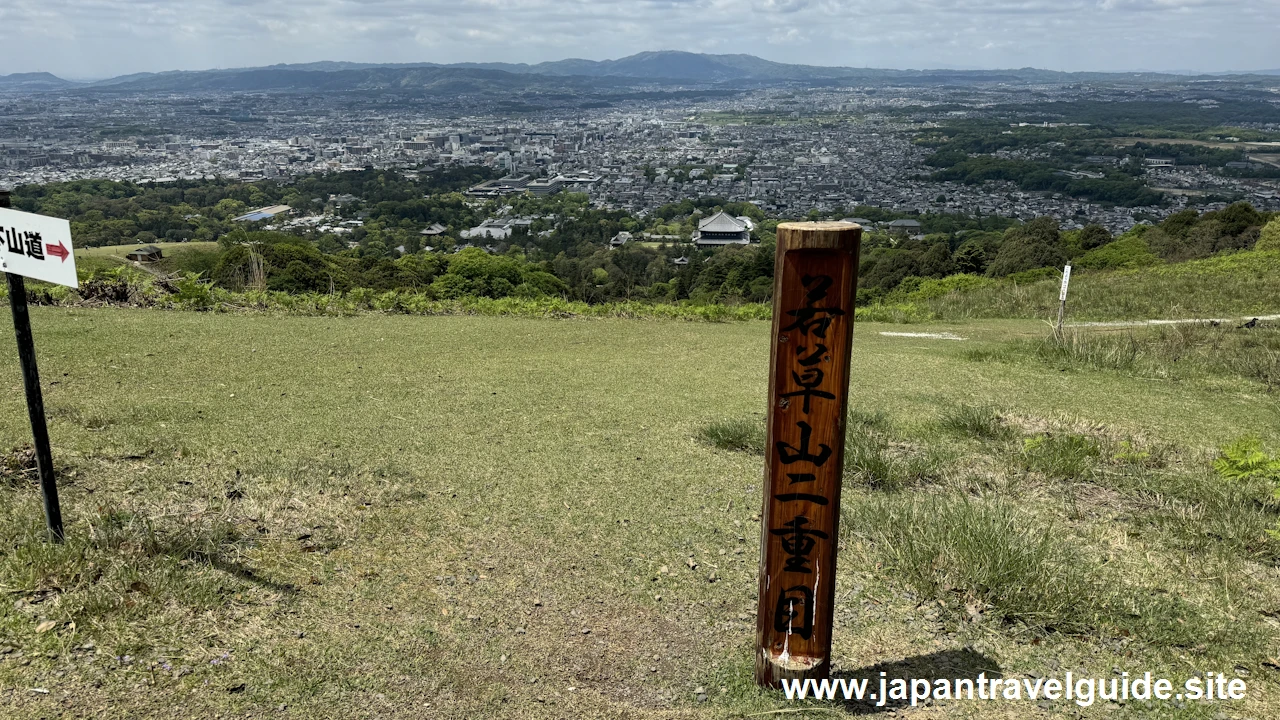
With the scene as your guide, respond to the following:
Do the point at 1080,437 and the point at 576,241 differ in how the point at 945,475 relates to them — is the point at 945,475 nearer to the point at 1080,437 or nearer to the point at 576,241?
the point at 1080,437

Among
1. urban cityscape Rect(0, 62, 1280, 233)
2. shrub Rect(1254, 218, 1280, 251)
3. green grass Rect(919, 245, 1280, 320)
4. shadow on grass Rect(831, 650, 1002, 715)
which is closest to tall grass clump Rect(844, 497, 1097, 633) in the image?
shadow on grass Rect(831, 650, 1002, 715)

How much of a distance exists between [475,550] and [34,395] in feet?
5.94

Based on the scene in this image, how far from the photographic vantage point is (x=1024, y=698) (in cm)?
282

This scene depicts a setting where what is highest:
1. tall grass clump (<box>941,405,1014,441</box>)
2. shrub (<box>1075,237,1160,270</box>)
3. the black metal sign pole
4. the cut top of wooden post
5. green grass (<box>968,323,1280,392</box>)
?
the cut top of wooden post

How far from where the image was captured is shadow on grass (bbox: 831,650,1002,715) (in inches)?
110

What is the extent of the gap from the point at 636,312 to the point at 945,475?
765 centimetres

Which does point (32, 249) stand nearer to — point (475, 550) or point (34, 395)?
point (34, 395)

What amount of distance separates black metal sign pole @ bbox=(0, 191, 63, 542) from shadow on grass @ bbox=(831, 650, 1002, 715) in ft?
10.0

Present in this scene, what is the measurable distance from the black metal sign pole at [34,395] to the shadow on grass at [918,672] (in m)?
3.05

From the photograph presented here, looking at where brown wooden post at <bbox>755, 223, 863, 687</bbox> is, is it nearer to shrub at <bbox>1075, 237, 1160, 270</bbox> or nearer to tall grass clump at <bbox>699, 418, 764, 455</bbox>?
tall grass clump at <bbox>699, 418, 764, 455</bbox>

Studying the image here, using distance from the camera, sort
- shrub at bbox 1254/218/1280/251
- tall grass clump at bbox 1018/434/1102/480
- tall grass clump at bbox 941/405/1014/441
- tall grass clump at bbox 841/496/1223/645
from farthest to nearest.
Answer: shrub at bbox 1254/218/1280/251 → tall grass clump at bbox 941/405/1014/441 → tall grass clump at bbox 1018/434/1102/480 → tall grass clump at bbox 841/496/1223/645

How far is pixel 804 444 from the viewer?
246 centimetres

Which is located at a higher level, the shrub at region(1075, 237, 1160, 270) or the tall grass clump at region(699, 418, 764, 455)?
the tall grass clump at region(699, 418, 764, 455)

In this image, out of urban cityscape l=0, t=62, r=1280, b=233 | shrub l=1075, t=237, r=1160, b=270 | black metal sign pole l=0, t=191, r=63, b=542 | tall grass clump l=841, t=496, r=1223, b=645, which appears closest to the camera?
black metal sign pole l=0, t=191, r=63, b=542
